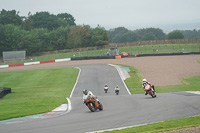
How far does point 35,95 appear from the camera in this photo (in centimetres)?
3294

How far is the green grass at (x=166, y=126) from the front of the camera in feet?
41.7

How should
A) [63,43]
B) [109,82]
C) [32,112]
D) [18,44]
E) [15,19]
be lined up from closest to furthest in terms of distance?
[32,112]
[109,82]
[18,44]
[63,43]
[15,19]

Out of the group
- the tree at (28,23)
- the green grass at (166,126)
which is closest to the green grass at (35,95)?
the green grass at (166,126)

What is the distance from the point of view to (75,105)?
22781 millimetres

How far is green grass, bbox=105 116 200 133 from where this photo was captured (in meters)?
12.7

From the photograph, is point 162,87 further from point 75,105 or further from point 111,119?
point 111,119

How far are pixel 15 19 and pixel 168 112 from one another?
145313mm

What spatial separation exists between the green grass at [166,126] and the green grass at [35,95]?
8.32 meters

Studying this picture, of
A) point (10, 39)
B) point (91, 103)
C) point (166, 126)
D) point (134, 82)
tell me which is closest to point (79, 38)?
point (10, 39)

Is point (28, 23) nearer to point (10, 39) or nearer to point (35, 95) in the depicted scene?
point (10, 39)

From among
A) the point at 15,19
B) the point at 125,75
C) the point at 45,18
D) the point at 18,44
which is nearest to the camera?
the point at 125,75

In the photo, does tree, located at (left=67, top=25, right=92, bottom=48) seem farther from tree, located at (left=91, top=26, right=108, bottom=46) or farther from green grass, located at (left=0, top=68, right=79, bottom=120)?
green grass, located at (left=0, top=68, right=79, bottom=120)

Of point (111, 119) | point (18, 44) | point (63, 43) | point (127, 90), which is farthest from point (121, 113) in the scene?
point (63, 43)

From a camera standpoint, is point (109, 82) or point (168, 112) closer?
point (168, 112)
